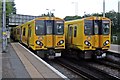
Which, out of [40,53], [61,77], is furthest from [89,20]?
[61,77]

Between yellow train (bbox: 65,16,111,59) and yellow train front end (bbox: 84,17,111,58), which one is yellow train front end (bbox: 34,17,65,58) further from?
yellow train front end (bbox: 84,17,111,58)

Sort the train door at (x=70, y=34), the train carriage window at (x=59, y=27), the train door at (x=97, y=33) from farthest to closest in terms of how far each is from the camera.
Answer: the train door at (x=70, y=34) < the train carriage window at (x=59, y=27) < the train door at (x=97, y=33)

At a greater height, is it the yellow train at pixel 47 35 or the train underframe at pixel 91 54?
the yellow train at pixel 47 35

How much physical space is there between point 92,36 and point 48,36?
3.01 metres

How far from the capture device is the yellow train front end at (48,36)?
2230 cm

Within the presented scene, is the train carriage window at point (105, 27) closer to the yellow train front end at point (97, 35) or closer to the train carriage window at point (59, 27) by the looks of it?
the yellow train front end at point (97, 35)

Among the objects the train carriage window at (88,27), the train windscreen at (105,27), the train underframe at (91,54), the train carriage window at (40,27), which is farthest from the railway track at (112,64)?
the train carriage window at (40,27)

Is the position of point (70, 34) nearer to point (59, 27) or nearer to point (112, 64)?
point (59, 27)

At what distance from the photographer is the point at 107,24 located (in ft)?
72.6

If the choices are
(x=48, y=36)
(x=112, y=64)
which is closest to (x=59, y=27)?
(x=48, y=36)

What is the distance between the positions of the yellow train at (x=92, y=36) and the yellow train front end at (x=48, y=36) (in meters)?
1.18

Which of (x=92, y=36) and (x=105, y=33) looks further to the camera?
(x=105, y=33)

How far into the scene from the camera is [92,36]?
21875 millimetres

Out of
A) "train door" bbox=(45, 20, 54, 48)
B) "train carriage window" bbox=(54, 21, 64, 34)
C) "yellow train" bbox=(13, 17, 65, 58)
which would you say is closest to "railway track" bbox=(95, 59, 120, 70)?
"yellow train" bbox=(13, 17, 65, 58)
